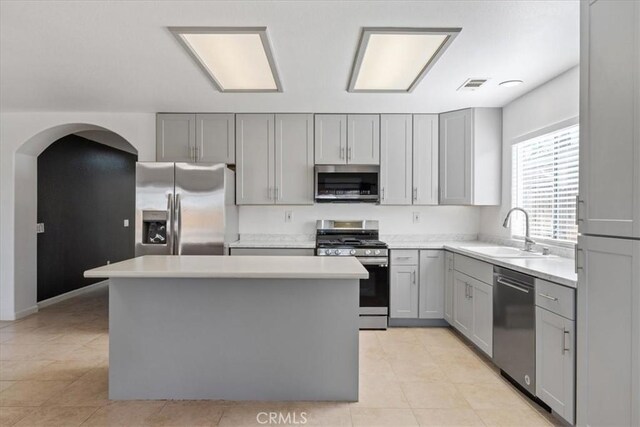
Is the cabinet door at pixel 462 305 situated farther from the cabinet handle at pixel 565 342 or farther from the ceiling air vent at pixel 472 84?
the ceiling air vent at pixel 472 84

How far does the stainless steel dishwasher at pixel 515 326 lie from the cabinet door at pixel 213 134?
3.13 meters

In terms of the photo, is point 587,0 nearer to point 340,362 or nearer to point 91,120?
point 340,362

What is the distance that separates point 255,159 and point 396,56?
2.12 meters

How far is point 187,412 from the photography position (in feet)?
7.43

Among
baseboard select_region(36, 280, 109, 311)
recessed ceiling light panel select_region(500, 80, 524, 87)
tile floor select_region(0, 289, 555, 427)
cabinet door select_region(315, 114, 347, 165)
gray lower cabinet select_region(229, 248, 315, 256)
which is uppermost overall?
recessed ceiling light panel select_region(500, 80, 524, 87)

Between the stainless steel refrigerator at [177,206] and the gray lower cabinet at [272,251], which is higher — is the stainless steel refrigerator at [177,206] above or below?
above

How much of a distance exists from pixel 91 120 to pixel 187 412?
351 cm

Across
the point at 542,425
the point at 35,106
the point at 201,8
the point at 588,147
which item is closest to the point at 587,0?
the point at 588,147

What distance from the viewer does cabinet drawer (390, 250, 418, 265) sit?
3.99 m

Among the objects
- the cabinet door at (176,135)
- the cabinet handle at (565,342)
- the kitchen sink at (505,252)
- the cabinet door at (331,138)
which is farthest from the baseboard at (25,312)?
the cabinet handle at (565,342)

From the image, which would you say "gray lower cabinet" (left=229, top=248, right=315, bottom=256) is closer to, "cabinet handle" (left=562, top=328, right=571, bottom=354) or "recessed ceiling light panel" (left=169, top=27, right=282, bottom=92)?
"recessed ceiling light panel" (left=169, top=27, right=282, bottom=92)

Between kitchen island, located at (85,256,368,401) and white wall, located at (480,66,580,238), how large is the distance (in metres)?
2.26

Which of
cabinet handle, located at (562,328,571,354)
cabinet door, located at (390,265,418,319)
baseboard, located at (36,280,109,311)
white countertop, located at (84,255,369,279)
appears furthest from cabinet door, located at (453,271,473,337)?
baseboard, located at (36,280,109,311)

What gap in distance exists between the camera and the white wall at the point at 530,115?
9.30 feet
